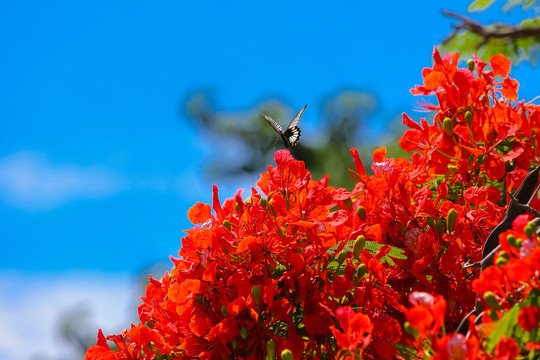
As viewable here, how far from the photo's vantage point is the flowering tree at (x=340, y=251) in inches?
52.3

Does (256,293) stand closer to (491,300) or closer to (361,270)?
(361,270)

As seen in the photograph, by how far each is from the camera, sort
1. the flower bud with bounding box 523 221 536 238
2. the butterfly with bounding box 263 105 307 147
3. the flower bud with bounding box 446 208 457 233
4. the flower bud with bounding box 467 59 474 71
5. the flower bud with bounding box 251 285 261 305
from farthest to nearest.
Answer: the butterfly with bounding box 263 105 307 147 → the flower bud with bounding box 467 59 474 71 → the flower bud with bounding box 446 208 457 233 → the flower bud with bounding box 251 285 261 305 → the flower bud with bounding box 523 221 536 238

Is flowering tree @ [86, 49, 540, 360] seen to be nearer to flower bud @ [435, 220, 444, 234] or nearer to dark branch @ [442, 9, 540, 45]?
flower bud @ [435, 220, 444, 234]

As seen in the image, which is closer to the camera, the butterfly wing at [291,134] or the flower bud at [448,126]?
the flower bud at [448,126]

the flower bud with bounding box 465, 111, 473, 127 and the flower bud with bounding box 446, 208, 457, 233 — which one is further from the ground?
the flower bud with bounding box 465, 111, 473, 127

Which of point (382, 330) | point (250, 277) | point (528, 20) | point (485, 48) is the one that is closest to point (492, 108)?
point (382, 330)

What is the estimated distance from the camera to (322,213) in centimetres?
145

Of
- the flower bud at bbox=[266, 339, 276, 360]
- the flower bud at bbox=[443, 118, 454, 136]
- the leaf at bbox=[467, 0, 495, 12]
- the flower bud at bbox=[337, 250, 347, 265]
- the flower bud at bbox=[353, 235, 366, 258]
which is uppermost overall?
the leaf at bbox=[467, 0, 495, 12]

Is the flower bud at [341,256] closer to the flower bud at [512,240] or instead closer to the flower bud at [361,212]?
the flower bud at [361,212]

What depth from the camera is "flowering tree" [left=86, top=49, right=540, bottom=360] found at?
1.33m

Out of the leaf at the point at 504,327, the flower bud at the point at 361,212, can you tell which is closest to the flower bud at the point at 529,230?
the leaf at the point at 504,327

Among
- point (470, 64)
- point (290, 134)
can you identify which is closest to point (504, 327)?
point (470, 64)

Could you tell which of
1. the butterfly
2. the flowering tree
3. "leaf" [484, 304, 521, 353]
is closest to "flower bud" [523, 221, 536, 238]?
"leaf" [484, 304, 521, 353]

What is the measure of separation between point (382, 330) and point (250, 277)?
34 centimetres
